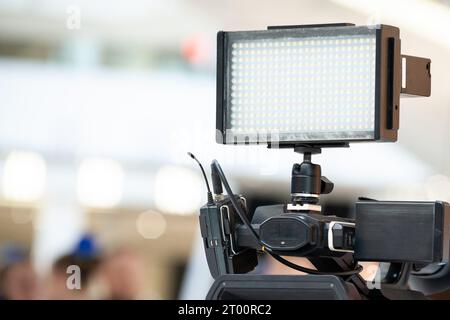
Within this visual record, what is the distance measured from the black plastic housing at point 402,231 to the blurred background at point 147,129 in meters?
3.67

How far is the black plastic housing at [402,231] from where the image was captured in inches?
65.7

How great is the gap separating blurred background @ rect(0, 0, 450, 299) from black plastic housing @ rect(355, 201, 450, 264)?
367 centimetres

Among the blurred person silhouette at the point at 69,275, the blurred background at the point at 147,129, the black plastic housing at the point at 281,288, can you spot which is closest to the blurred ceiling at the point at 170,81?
the blurred background at the point at 147,129

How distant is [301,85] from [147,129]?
412 cm

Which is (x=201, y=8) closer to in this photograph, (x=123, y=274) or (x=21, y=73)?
(x=21, y=73)

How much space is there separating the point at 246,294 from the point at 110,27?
14.8 ft

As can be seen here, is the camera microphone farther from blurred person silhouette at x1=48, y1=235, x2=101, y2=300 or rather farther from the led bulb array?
blurred person silhouette at x1=48, y1=235, x2=101, y2=300

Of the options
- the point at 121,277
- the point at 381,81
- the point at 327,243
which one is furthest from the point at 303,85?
the point at 121,277

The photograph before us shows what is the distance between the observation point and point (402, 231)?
169 centimetres

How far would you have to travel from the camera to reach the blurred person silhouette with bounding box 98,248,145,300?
380 cm

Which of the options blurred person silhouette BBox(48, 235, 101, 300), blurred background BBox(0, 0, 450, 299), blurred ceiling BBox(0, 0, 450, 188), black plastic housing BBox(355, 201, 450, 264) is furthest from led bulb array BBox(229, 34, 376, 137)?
blurred ceiling BBox(0, 0, 450, 188)
